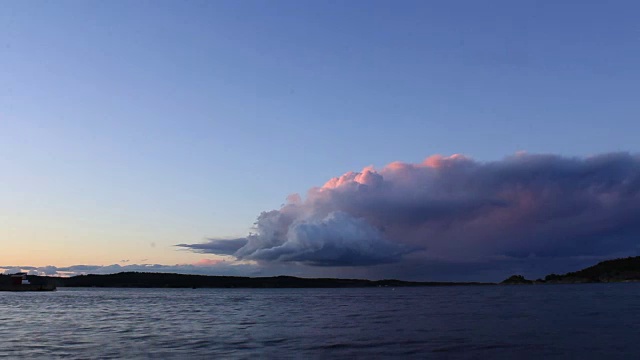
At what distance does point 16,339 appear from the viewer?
53.8 metres

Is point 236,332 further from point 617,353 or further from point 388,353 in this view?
point 617,353

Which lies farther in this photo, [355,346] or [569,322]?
[569,322]

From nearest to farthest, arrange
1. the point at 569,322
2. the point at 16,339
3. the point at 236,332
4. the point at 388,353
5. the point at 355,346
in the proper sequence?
the point at 388,353, the point at 355,346, the point at 16,339, the point at 236,332, the point at 569,322

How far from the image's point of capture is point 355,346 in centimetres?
4828

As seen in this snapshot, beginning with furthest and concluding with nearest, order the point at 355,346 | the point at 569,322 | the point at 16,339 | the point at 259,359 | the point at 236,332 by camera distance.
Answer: the point at 569,322
the point at 236,332
the point at 16,339
the point at 355,346
the point at 259,359

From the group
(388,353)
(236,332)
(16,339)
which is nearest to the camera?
(388,353)

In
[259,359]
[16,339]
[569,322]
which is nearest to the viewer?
[259,359]

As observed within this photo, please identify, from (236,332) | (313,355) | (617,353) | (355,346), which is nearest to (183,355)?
(313,355)

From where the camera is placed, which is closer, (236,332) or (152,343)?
(152,343)

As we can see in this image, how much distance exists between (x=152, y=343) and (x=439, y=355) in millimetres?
25995

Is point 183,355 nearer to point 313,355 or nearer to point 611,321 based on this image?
point 313,355

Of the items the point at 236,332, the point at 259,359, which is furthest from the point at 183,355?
the point at 236,332

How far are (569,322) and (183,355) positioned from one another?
50.9 metres

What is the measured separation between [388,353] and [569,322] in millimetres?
37961
